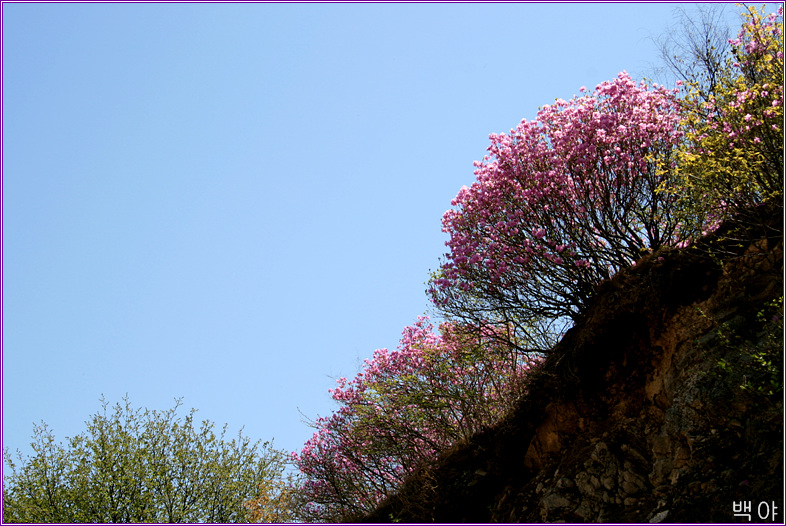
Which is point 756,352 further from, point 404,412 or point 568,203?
point 404,412

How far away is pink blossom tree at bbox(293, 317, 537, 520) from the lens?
21.1 metres

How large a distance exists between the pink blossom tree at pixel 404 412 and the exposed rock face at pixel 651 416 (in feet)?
4.78

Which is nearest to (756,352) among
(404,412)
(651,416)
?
(651,416)

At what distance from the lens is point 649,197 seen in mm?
18844

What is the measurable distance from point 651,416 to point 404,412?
345 inches

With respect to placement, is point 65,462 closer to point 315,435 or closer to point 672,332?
point 315,435

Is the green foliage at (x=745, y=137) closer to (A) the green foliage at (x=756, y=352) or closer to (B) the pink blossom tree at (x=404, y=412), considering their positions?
(A) the green foliage at (x=756, y=352)

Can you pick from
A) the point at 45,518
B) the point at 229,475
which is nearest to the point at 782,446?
the point at 229,475

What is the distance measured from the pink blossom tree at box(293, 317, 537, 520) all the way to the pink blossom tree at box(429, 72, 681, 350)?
1935mm

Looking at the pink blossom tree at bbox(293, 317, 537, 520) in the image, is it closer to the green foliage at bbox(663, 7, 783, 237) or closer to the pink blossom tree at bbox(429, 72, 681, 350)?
the pink blossom tree at bbox(429, 72, 681, 350)

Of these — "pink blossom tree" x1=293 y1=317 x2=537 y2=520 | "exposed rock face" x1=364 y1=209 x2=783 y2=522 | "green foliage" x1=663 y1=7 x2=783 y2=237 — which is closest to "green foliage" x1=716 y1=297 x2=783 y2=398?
"exposed rock face" x1=364 y1=209 x2=783 y2=522

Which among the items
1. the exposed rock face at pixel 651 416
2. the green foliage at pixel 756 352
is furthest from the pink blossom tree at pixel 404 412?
the green foliage at pixel 756 352

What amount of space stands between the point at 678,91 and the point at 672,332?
6.84 meters

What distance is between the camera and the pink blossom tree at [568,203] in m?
18.8
